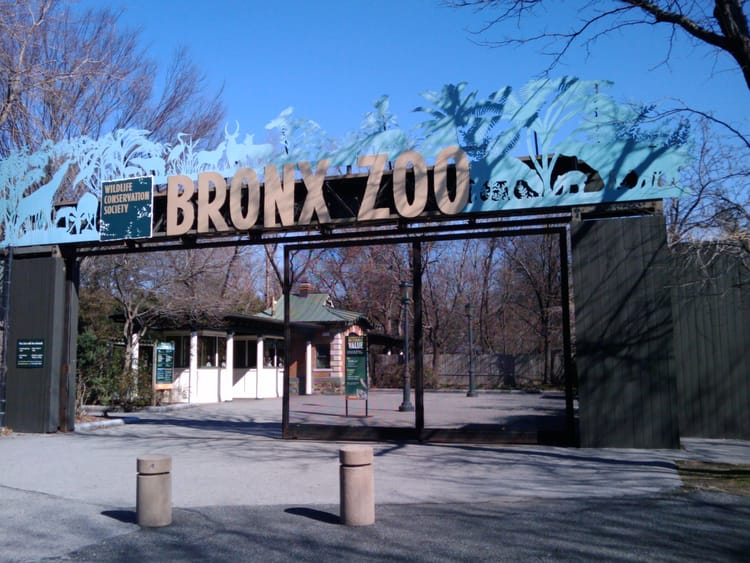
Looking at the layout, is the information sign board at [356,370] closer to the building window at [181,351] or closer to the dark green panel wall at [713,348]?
the dark green panel wall at [713,348]

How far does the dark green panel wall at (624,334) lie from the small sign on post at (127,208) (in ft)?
29.6

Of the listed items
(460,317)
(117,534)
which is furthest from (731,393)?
(460,317)

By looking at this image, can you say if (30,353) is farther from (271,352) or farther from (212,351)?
(271,352)

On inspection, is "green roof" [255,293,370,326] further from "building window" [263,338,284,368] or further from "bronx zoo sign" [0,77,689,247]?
"bronx zoo sign" [0,77,689,247]

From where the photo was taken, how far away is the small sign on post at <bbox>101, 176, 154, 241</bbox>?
1505cm

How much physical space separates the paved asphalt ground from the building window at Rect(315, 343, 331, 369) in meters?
19.8

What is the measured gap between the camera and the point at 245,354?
3128 centimetres

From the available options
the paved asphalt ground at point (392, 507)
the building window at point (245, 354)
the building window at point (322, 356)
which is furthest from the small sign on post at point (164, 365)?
the building window at point (322, 356)

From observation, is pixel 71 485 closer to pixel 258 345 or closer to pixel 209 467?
pixel 209 467

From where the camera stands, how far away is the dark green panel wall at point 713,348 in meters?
12.7

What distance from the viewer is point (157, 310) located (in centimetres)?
2281

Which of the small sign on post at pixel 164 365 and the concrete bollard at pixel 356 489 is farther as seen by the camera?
the small sign on post at pixel 164 365

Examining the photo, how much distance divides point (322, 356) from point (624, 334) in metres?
22.6

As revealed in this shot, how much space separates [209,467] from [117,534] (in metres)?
4.13
